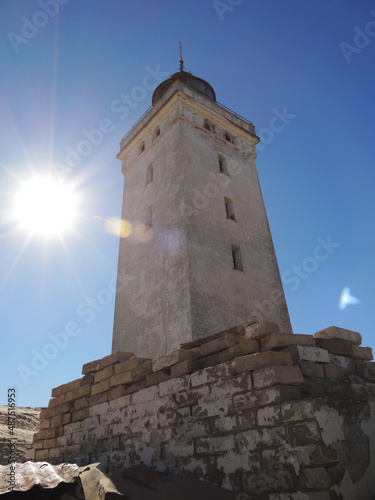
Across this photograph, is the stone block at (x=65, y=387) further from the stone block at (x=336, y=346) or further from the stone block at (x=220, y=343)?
the stone block at (x=336, y=346)

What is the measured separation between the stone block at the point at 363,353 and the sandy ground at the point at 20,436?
784cm

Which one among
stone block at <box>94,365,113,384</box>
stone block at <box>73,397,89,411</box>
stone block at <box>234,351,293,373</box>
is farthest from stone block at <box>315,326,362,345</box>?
stone block at <box>73,397,89,411</box>

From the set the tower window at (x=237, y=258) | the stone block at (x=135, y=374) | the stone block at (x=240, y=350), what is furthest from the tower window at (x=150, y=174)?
the stone block at (x=240, y=350)

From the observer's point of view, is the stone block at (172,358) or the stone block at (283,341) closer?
the stone block at (283,341)

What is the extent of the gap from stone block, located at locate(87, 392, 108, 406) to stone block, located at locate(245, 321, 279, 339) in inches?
136

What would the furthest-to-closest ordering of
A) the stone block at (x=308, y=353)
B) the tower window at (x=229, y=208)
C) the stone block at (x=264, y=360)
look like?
the tower window at (x=229, y=208) < the stone block at (x=308, y=353) < the stone block at (x=264, y=360)

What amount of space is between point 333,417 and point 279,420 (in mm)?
587

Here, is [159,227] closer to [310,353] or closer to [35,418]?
[310,353]

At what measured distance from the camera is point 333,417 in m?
4.09

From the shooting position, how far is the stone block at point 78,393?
767cm

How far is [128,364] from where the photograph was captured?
22.4 feet

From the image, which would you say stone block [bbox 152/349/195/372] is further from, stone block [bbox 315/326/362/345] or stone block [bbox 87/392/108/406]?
stone block [bbox 315/326/362/345]

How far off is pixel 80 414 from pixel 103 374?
1.09m

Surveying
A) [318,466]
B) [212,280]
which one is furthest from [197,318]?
[318,466]
